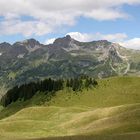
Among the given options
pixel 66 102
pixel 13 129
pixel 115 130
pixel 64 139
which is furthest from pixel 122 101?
→ pixel 64 139

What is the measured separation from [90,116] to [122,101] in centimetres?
9948

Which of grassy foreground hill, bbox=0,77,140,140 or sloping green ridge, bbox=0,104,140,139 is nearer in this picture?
grassy foreground hill, bbox=0,77,140,140

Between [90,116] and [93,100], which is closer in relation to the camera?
[90,116]

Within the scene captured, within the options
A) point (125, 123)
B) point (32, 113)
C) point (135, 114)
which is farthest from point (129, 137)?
point (32, 113)

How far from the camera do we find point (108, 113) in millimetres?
89188

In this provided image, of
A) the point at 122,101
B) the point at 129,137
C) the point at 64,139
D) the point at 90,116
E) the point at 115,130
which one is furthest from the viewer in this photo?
A: the point at 122,101

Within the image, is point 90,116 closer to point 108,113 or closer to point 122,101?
point 108,113

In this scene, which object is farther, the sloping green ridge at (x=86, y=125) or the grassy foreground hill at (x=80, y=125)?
the sloping green ridge at (x=86, y=125)

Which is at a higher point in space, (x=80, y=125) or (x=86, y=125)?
(x=86, y=125)

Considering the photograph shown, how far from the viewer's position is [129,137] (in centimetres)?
4691

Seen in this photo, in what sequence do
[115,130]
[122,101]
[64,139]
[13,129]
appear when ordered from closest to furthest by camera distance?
[64,139] < [115,130] < [13,129] < [122,101]

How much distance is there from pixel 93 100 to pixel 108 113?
106m

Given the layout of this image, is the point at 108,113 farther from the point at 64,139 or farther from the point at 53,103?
the point at 53,103

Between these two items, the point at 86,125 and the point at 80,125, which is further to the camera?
the point at 80,125
